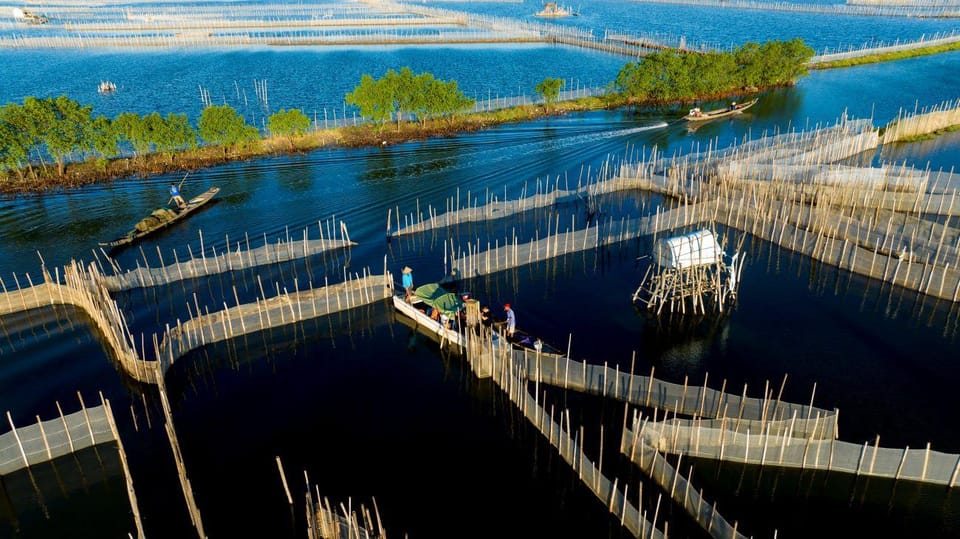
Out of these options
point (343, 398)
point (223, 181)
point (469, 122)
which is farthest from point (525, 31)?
point (343, 398)

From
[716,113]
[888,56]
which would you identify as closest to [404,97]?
[716,113]

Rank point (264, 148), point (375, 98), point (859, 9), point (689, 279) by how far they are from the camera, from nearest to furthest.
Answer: point (689, 279), point (264, 148), point (375, 98), point (859, 9)

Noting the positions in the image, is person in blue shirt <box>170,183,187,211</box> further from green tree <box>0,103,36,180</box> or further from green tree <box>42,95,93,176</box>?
green tree <box>0,103,36,180</box>

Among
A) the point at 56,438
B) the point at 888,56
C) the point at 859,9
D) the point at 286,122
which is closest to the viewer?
the point at 56,438

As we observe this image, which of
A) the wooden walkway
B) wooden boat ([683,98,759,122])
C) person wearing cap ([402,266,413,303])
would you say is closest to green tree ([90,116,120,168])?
the wooden walkway

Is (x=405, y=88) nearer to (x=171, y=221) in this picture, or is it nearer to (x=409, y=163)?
(x=409, y=163)

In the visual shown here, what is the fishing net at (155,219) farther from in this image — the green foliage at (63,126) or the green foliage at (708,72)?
the green foliage at (708,72)

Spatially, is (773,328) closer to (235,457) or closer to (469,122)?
(235,457)
